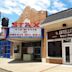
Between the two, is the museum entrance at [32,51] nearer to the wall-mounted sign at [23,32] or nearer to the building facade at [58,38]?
the building facade at [58,38]

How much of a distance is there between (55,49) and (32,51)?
336 inches

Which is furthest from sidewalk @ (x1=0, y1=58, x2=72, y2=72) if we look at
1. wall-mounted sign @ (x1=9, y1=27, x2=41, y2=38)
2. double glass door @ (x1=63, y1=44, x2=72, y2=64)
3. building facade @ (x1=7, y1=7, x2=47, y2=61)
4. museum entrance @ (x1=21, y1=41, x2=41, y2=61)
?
museum entrance @ (x1=21, y1=41, x2=41, y2=61)

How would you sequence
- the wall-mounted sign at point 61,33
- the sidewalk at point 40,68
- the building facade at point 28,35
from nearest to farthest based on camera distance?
the sidewalk at point 40,68 < the wall-mounted sign at point 61,33 < the building facade at point 28,35

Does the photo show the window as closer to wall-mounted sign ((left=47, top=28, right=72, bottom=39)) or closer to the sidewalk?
wall-mounted sign ((left=47, top=28, right=72, bottom=39))

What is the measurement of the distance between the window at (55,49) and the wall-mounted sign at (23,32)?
237 centimetres

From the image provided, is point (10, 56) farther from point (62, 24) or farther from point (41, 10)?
point (62, 24)

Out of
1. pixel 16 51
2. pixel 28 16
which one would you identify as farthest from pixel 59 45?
pixel 16 51

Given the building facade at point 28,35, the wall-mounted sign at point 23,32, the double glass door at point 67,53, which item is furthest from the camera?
the building facade at point 28,35

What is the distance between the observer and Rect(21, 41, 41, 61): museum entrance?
101 ft

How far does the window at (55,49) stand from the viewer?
24.2 m

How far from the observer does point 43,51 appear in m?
27.1

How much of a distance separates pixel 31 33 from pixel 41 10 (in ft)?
15.2

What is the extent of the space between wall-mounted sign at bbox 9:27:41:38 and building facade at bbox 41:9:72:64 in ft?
3.90

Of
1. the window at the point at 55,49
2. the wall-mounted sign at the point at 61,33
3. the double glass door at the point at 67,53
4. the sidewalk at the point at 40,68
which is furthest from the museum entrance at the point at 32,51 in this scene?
the double glass door at the point at 67,53
